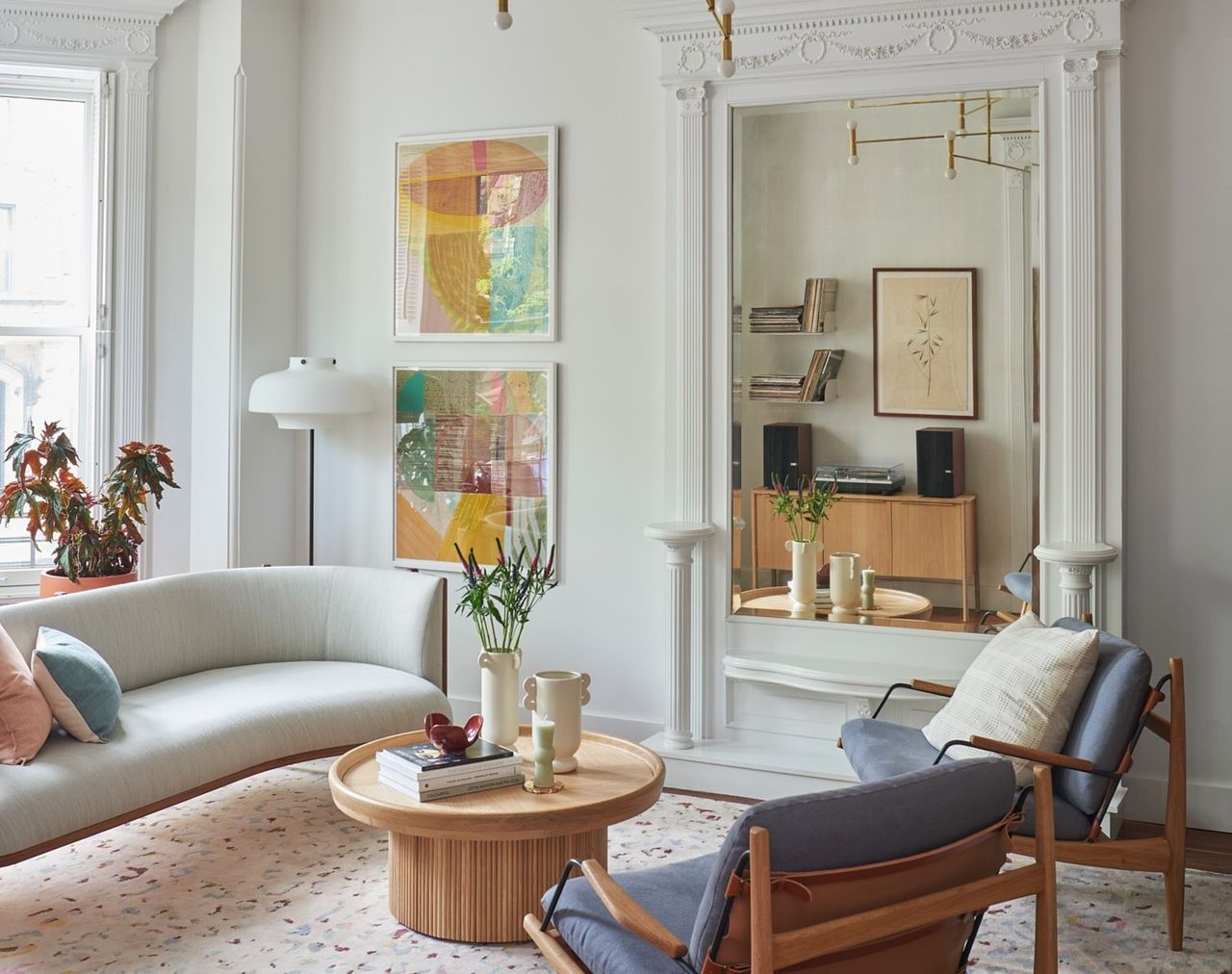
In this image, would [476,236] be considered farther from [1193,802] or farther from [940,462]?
[1193,802]

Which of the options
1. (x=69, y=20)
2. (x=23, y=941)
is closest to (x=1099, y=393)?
(x=23, y=941)

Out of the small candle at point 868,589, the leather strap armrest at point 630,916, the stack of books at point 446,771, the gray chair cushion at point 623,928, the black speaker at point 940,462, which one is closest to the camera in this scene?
the leather strap armrest at point 630,916

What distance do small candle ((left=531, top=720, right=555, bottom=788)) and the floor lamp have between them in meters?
2.29

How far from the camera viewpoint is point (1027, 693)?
3.39 meters

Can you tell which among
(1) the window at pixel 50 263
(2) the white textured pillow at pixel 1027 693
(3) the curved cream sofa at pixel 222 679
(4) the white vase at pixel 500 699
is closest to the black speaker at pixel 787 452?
(2) the white textured pillow at pixel 1027 693

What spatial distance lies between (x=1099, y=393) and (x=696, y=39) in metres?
2.04

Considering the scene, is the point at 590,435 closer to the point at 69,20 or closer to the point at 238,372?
the point at 238,372

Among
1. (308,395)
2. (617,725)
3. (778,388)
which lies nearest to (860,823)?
(778,388)

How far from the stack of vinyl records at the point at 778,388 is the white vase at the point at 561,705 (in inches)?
67.5

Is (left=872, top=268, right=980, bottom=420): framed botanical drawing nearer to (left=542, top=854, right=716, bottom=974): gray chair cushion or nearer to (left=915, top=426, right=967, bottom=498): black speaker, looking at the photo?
(left=915, top=426, right=967, bottom=498): black speaker

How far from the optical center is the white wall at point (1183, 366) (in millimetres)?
4195

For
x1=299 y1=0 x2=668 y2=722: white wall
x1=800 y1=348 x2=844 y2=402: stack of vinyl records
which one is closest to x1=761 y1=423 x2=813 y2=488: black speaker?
x1=800 y1=348 x2=844 y2=402: stack of vinyl records

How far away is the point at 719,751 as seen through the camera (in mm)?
4684

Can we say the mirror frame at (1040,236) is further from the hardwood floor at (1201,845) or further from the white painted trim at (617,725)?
the hardwood floor at (1201,845)
